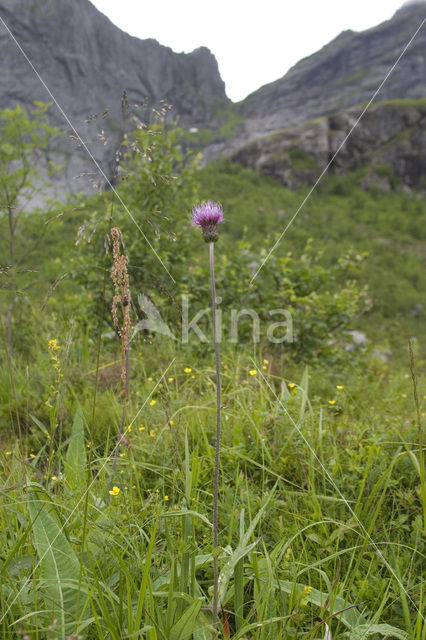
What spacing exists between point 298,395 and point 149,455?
2.93 ft

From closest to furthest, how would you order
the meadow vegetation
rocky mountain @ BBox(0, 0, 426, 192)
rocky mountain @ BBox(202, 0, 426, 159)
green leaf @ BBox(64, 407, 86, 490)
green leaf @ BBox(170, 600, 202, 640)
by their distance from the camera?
green leaf @ BBox(170, 600, 202, 640)
the meadow vegetation
green leaf @ BBox(64, 407, 86, 490)
rocky mountain @ BBox(0, 0, 426, 192)
rocky mountain @ BBox(202, 0, 426, 159)

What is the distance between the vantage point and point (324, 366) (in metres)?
3.91

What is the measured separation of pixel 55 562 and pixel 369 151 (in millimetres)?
31692

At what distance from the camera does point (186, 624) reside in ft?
2.92

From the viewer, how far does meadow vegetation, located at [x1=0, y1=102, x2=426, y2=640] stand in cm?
99

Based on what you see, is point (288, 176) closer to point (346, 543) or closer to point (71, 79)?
point (71, 79)

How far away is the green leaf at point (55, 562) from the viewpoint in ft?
3.14

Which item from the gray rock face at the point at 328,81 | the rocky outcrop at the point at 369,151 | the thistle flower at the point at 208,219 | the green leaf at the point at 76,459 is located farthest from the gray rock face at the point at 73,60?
the thistle flower at the point at 208,219

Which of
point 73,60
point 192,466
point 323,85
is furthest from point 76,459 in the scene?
point 323,85

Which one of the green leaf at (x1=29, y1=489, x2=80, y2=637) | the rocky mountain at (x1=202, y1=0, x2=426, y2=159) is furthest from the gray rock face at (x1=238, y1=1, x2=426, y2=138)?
the green leaf at (x1=29, y1=489, x2=80, y2=637)

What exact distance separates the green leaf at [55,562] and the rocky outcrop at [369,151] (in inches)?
1107

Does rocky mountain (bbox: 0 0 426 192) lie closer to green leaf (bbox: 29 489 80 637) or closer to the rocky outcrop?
the rocky outcrop

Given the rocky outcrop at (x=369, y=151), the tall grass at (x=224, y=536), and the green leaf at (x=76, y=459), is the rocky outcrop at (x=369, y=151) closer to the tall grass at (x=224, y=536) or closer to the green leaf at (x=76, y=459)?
the tall grass at (x=224, y=536)

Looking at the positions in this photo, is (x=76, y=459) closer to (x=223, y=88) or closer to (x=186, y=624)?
(x=186, y=624)
